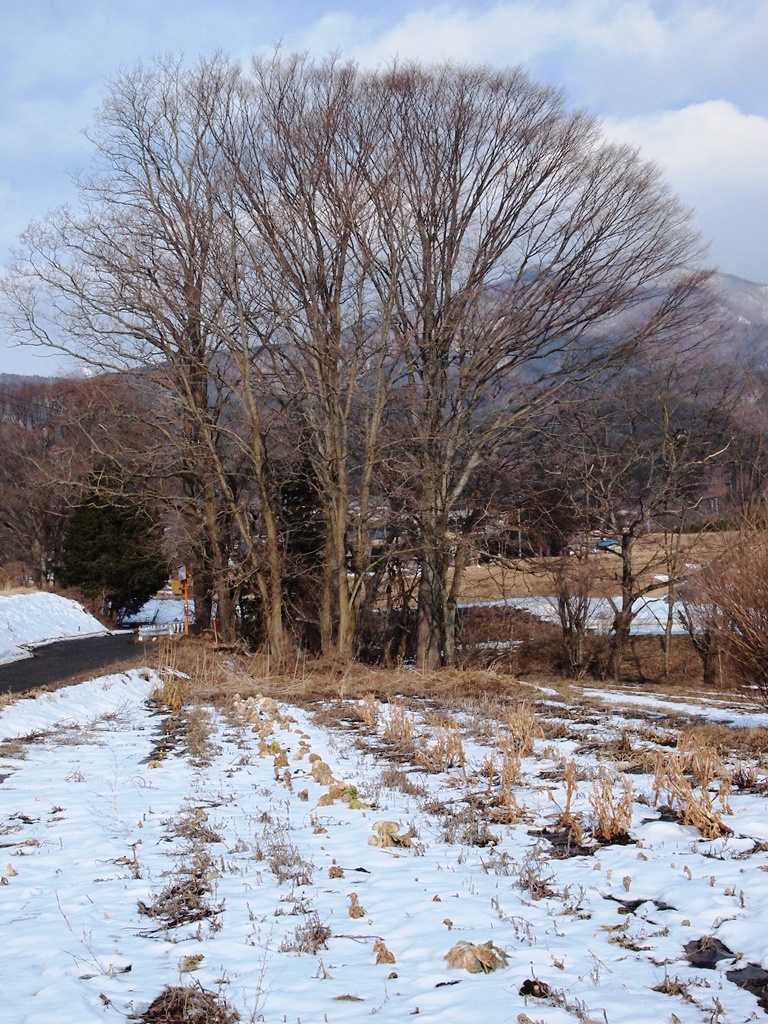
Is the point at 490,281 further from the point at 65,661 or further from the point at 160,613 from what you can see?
the point at 160,613

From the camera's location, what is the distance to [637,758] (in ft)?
26.1

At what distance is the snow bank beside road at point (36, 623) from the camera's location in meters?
21.7

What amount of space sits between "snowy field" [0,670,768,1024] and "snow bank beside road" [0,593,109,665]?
43.8 ft

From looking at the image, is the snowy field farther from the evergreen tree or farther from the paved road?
the evergreen tree

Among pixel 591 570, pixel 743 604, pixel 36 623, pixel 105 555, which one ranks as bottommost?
pixel 36 623

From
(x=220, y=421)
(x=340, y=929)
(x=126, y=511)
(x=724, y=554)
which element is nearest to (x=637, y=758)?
(x=724, y=554)

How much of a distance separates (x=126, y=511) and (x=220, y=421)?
40.0 ft

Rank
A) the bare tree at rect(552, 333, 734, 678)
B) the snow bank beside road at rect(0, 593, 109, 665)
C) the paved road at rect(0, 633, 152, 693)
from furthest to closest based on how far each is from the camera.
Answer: the bare tree at rect(552, 333, 734, 678), the snow bank beside road at rect(0, 593, 109, 665), the paved road at rect(0, 633, 152, 693)

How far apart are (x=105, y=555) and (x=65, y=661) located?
1749cm

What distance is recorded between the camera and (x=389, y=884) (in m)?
4.96

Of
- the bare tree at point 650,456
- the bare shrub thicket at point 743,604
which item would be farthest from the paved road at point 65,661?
the bare tree at point 650,456

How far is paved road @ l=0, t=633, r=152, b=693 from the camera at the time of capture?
1565 cm

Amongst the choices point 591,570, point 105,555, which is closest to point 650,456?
point 591,570

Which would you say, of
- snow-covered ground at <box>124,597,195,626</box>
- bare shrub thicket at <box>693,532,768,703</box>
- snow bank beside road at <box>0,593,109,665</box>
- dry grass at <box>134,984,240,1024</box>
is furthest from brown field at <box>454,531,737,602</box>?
dry grass at <box>134,984,240,1024</box>
